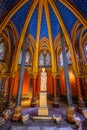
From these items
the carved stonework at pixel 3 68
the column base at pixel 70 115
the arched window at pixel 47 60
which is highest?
the arched window at pixel 47 60

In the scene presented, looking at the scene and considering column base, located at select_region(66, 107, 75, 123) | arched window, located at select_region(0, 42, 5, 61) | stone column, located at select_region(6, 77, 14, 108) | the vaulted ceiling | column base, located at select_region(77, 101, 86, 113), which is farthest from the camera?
arched window, located at select_region(0, 42, 5, 61)

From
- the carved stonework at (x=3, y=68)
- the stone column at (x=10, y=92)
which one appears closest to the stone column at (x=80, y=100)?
the stone column at (x=10, y=92)

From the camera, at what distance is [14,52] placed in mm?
12836

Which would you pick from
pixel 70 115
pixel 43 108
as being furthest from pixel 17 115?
pixel 70 115

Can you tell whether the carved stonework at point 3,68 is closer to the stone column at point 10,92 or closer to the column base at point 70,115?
the stone column at point 10,92

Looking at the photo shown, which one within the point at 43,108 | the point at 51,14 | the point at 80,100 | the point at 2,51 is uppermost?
the point at 51,14

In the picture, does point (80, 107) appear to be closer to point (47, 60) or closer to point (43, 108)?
point (43, 108)

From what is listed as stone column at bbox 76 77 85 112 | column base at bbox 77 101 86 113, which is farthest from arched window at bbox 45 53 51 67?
column base at bbox 77 101 86 113

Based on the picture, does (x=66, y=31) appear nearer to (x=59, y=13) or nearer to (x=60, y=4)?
(x=59, y=13)

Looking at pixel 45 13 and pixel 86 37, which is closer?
pixel 45 13

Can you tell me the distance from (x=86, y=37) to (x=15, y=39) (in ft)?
32.5

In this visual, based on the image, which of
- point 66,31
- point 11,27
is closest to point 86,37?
point 66,31

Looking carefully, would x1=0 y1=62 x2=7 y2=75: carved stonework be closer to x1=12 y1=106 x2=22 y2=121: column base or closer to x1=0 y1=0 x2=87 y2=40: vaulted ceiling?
x1=0 y1=0 x2=87 y2=40: vaulted ceiling

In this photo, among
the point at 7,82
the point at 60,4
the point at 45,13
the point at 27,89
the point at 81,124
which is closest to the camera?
the point at 81,124
